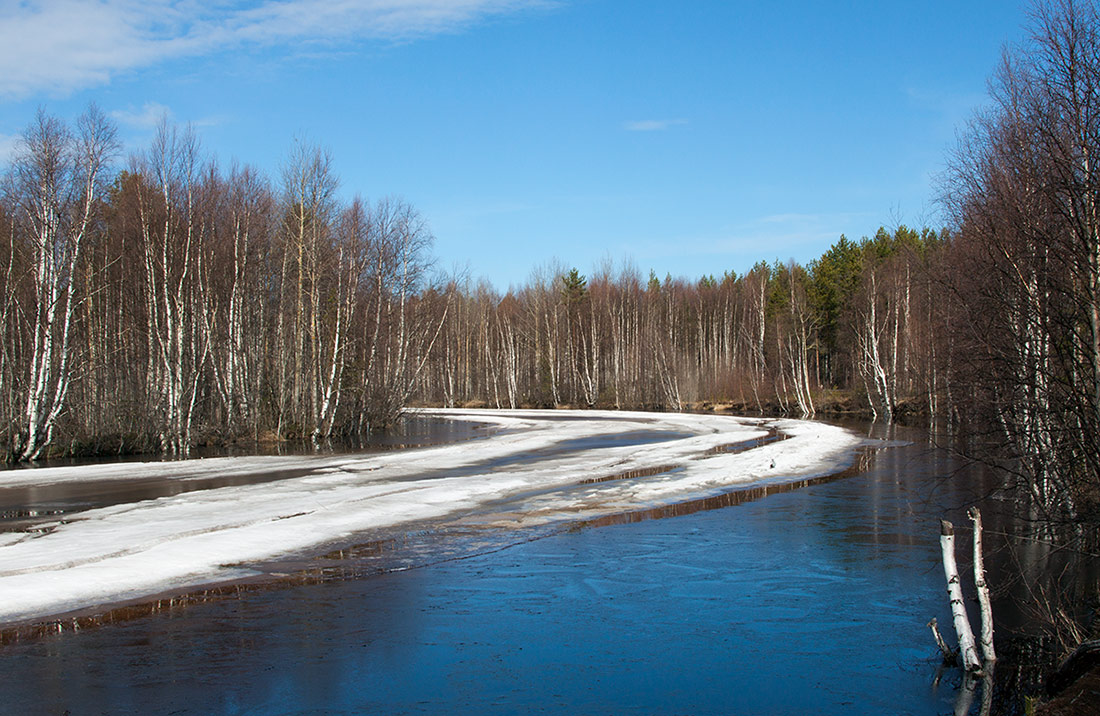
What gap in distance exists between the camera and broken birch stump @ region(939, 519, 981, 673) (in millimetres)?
7242

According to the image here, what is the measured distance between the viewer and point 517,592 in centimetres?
1051

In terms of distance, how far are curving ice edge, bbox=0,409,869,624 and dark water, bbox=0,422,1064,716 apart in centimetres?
193

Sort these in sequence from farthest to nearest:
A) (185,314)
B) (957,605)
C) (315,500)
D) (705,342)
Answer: (705,342) < (185,314) < (315,500) < (957,605)

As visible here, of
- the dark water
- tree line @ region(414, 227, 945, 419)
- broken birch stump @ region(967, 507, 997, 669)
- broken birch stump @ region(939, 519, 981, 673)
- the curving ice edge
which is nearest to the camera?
the dark water

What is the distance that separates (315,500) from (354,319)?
25.7 m

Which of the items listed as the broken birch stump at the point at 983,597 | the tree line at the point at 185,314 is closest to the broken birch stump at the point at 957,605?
the broken birch stump at the point at 983,597

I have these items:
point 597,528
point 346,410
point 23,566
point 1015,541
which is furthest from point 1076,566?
point 346,410

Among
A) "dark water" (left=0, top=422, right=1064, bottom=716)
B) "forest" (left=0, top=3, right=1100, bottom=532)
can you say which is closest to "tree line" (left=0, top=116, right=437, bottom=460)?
"forest" (left=0, top=3, right=1100, bottom=532)

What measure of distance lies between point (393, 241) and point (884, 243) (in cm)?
4670

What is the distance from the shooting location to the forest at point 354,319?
959cm

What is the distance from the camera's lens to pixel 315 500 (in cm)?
1756

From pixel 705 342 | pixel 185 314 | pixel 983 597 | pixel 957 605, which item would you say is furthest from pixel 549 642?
pixel 705 342

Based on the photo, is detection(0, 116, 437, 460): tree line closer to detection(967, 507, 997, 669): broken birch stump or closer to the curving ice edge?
the curving ice edge

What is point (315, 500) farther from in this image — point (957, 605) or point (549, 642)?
point (957, 605)
